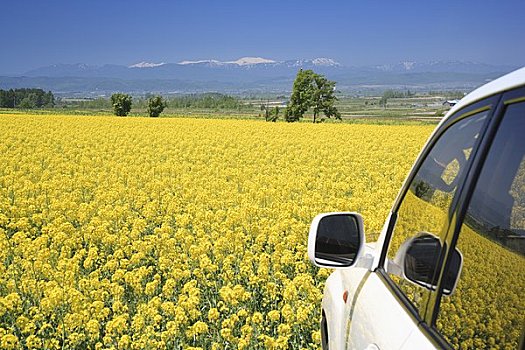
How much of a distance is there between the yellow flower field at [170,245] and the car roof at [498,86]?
237cm

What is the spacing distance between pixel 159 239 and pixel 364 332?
5.76m

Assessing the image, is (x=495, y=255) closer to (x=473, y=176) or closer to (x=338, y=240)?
(x=473, y=176)

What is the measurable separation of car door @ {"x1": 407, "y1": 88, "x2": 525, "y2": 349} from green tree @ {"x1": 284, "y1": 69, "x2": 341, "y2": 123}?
227 feet

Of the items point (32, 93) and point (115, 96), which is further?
point (32, 93)

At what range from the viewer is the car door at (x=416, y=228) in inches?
64.8

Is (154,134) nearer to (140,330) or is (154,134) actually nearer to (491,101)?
(140,330)

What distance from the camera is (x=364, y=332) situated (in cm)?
212

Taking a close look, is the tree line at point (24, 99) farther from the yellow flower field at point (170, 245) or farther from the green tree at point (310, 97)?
the yellow flower field at point (170, 245)

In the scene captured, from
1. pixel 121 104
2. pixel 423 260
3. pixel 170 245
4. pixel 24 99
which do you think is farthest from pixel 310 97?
pixel 423 260

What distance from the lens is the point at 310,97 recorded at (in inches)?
2793

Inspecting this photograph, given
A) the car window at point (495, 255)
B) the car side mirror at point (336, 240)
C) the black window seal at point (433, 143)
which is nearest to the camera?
the car window at point (495, 255)

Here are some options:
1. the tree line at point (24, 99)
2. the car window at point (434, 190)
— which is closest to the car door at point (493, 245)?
the car window at point (434, 190)

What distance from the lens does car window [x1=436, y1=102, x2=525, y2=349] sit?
131cm

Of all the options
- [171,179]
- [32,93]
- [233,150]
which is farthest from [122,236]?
[32,93]
